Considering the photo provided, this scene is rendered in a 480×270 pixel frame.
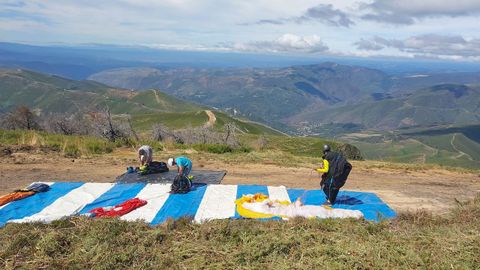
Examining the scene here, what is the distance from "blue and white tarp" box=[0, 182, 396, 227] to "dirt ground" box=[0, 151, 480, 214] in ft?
3.44

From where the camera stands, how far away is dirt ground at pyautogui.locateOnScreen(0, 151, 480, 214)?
12.7 m

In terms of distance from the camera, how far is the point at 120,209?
10.1m

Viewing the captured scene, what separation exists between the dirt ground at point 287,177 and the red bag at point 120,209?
359 cm

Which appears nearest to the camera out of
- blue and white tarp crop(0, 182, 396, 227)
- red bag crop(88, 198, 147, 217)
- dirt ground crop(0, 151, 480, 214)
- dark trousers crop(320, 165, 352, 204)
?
red bag crop(88, 198, 147, 217)

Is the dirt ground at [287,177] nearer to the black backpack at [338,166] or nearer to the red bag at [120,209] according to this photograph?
the black backpack at [338,166]

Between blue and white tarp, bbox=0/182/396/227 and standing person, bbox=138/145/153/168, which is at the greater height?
standing person, bbox=138/145/153/168

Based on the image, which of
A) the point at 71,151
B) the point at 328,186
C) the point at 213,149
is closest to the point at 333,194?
the point at 328,186

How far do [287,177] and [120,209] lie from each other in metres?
7.01

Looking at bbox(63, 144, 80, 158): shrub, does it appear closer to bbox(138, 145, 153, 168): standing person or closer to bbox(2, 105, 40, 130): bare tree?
bbox(138, 145, 153, 168): standing person

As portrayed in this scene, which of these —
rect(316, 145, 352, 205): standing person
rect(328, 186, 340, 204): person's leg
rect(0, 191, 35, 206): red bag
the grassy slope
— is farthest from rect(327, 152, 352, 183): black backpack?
rect(0, 191, 35, 206): red bag

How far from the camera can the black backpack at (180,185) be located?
38.8 feet

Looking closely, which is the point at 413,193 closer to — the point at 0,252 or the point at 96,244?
the point at 96,244

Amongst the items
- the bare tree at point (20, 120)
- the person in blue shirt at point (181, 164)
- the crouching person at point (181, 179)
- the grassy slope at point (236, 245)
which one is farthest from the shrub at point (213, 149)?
the bare tree at point (20, 120)

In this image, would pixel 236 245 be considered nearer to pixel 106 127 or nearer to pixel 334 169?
pixel 334 169
